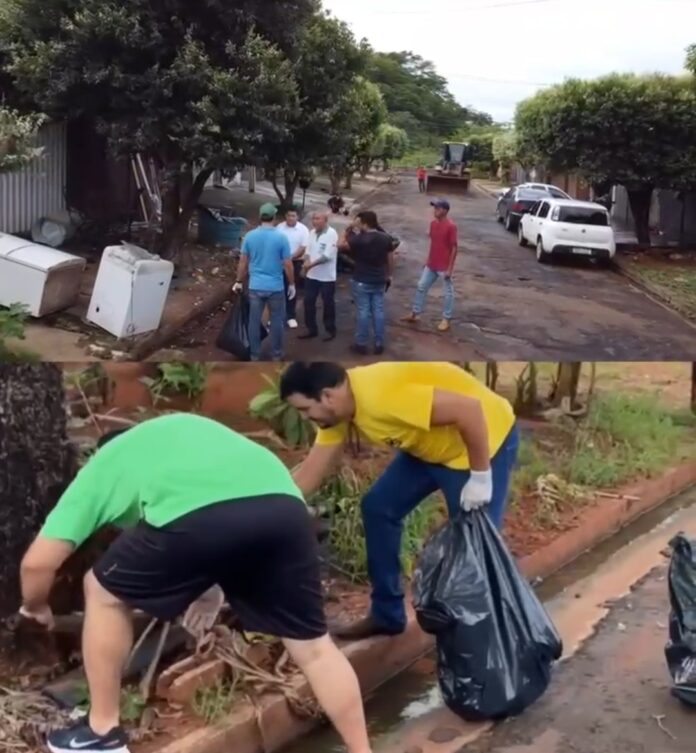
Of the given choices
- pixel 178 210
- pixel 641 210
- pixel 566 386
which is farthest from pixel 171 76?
pixel 566 386

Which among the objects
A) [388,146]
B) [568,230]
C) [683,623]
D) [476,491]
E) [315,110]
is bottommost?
[683,623]

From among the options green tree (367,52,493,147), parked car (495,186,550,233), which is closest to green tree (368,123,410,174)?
green tree (367,52,493,147)

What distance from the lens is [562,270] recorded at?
13.8 feet

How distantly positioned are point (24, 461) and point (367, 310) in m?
1.52

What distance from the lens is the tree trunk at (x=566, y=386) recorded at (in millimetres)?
5188

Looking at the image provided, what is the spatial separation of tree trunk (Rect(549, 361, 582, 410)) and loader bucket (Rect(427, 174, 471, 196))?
155cm

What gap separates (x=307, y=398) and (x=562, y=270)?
5.88 feet

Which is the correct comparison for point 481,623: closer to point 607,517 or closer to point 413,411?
point 413,411

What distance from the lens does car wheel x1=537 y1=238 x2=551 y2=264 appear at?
Answer: 4.12 m

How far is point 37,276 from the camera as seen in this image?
13.2ft

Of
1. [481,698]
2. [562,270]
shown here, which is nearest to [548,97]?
[562,270]

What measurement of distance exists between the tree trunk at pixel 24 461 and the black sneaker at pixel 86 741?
0.46 metres

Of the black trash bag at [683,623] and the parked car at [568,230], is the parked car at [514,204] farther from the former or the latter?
the black trash bag at [683,623]

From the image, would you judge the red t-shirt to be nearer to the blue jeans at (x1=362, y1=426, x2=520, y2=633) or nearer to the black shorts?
the blue jeans at (x1=362, y1=426, x2=520, y2=633)
